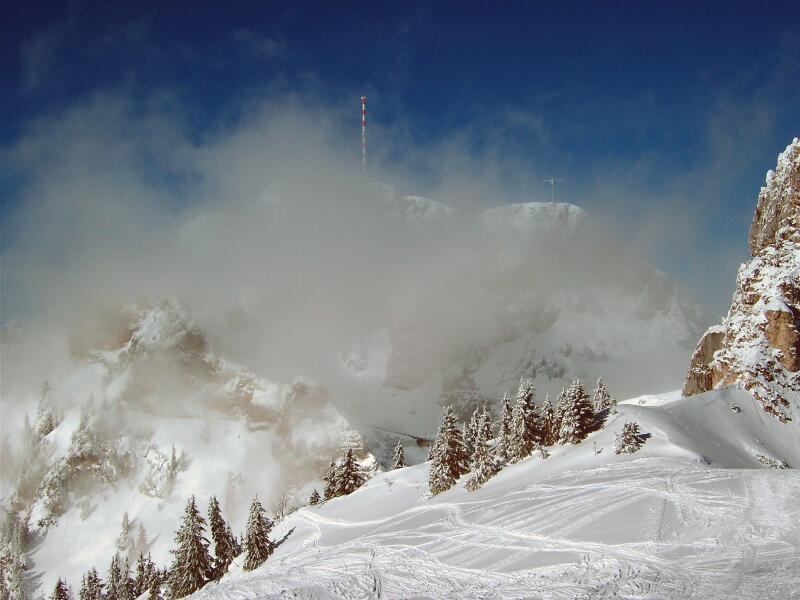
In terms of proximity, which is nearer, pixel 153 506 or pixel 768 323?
pixel 768 323

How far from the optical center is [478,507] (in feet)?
97.2

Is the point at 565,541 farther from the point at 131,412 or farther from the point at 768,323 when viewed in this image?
the point at 131,412

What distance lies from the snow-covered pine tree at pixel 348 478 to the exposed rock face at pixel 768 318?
3673 centimetres

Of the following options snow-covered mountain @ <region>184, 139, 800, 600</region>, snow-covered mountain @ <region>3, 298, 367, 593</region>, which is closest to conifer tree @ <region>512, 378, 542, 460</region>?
snow-covered mountain @ <region>184, 139, 800, 600</region>

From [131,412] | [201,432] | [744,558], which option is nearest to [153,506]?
[201,432]

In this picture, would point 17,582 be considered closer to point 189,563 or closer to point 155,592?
point 155,592

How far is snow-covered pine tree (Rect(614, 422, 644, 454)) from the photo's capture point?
32.6m

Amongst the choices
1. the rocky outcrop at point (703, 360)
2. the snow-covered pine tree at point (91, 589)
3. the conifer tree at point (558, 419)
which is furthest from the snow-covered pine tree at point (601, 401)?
the snow-covered pine tree at point (91, 589)

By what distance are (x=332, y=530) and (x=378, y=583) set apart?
2461cm

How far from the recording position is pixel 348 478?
197ft

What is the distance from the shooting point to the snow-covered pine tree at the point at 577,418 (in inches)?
1585

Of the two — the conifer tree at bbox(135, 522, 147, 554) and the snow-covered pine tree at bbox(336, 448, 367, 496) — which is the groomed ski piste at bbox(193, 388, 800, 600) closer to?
the snow-covered pine tree at bbox(336, 448, 367, 496)

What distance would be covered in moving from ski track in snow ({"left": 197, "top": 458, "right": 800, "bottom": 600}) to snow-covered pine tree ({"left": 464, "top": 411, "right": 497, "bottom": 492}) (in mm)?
10095

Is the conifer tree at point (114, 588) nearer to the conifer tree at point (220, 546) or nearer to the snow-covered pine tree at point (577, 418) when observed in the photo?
the conifer tree at point (220, 546)
